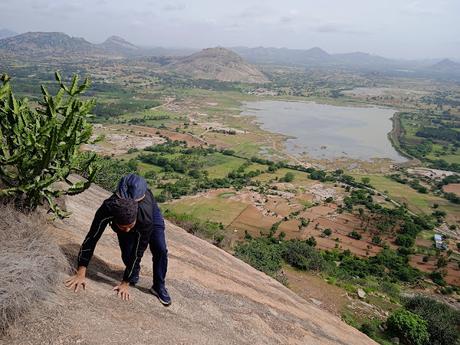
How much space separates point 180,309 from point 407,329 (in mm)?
12248

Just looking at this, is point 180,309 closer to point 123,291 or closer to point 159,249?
point 123,291

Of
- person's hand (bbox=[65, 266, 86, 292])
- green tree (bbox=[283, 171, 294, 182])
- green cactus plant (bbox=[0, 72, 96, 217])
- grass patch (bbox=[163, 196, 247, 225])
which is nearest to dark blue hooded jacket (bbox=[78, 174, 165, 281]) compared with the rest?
person's hand (bbox=[65, 266, 86, 292])

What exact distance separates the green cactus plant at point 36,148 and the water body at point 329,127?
6707 cm

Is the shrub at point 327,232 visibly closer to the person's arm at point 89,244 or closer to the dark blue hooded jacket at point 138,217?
the dark blue hooded jacket at point 138,217

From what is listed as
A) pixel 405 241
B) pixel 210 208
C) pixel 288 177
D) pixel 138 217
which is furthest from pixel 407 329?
pixel 288 177

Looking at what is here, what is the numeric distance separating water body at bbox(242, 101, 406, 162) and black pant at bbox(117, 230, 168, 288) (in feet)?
222

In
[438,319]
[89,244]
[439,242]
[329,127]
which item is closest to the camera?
[89,244]

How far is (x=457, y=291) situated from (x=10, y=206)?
1303 inches

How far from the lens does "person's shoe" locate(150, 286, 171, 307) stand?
21.1 feet

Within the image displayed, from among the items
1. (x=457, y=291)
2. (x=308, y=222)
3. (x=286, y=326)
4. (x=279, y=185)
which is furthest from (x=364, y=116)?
(x=286, y=326)

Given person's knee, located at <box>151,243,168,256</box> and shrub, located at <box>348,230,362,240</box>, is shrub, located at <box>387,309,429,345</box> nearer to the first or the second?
person's knee, located at <box>151,243,168,256</box>

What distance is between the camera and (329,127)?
3836 inches

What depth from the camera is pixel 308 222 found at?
4291 centimetres

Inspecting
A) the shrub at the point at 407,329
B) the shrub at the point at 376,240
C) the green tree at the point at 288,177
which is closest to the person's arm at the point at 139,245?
the shrub at the point at 407,329
